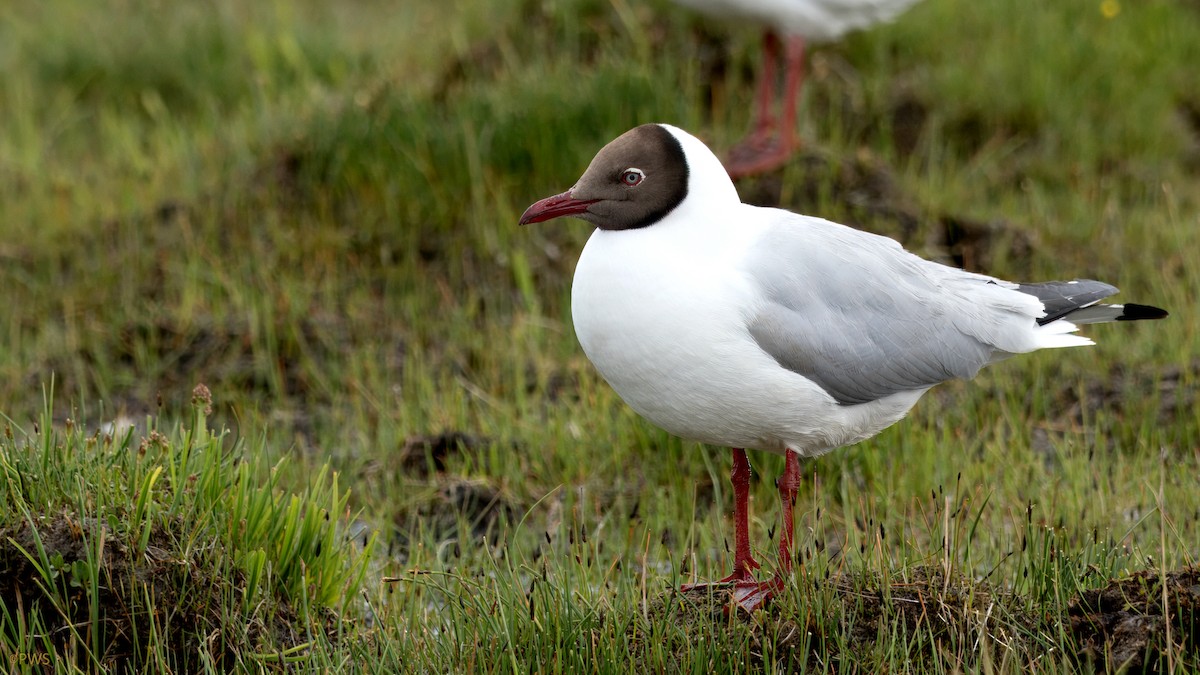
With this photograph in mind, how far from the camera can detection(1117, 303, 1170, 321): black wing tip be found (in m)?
3.87

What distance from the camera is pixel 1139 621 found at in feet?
10.2

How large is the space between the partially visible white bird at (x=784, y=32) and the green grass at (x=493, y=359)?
0.45 feet

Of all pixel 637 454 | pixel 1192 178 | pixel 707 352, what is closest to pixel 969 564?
pixel 707 352

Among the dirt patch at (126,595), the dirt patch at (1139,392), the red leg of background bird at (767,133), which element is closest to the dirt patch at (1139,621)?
the dirt patch at (1139,392)

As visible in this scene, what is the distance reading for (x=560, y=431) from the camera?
484 cm

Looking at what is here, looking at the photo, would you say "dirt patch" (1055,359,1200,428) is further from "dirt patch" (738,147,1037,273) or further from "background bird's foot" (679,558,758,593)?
"background bird's foot" (679,558,758,593)

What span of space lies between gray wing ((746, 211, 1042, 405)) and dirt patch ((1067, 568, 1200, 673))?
78cm

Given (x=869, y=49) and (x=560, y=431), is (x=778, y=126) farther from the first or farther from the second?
(x=560, y=431)

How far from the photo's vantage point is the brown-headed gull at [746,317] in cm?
344

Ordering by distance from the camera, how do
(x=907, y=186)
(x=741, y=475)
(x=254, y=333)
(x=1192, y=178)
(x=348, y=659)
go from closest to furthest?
(x=348, y=659)
(x=741, y=475)
(x=254, y=333)
(x=907, y=186)
(x=1192, y=178)

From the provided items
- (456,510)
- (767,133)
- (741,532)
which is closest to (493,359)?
(456,510)

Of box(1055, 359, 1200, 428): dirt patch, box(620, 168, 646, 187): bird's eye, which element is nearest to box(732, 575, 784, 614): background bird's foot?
box(620, 168, 646, 187): bird's eye

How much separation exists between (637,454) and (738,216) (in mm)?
1299

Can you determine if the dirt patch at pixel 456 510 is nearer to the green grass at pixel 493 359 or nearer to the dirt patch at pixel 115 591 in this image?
the green grass at pixel 493 359
